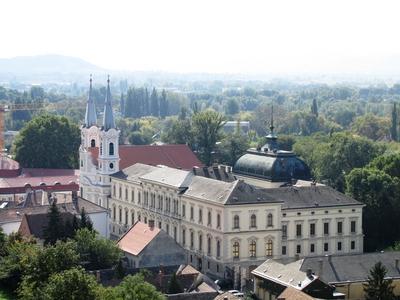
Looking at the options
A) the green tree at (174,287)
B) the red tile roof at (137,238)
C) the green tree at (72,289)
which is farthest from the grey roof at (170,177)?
the green tree at (72,289)

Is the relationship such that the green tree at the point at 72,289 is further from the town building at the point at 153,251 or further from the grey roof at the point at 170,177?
the grey roof at the point at 170,177

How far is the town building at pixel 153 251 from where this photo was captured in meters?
70.3

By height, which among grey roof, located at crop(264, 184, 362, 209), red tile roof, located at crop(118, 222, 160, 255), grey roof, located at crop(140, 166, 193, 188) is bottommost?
red tile roof, located at crop(118, 222, 160, 255)

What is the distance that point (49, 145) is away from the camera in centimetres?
11681

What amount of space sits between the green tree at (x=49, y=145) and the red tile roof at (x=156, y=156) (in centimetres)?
1887

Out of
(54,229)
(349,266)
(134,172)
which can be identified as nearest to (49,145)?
(134,172)

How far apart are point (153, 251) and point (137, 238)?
2833 mm

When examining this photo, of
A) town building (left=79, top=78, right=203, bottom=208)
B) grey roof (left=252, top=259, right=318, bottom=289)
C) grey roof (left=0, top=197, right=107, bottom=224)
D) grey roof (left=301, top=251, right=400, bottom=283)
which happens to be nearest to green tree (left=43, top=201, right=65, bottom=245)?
grey roof (left=0, top=197, right=107, bottom=224)

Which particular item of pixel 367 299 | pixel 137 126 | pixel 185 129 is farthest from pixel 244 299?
pixel 137 126

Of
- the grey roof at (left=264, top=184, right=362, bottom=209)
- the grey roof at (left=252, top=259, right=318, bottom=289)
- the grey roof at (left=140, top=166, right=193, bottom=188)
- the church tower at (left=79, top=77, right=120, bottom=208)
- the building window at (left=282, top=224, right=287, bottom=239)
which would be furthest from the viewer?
the church tower at (left=79, top=77, right=120, bottom=208)

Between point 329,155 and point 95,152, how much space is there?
2318 cm

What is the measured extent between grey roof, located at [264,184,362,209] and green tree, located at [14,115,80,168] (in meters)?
43.4

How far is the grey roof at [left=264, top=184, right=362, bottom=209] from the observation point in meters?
75.6

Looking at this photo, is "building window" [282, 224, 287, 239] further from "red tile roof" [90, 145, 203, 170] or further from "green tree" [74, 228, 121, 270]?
"red tile roof" [90, 145, 203, 170]
